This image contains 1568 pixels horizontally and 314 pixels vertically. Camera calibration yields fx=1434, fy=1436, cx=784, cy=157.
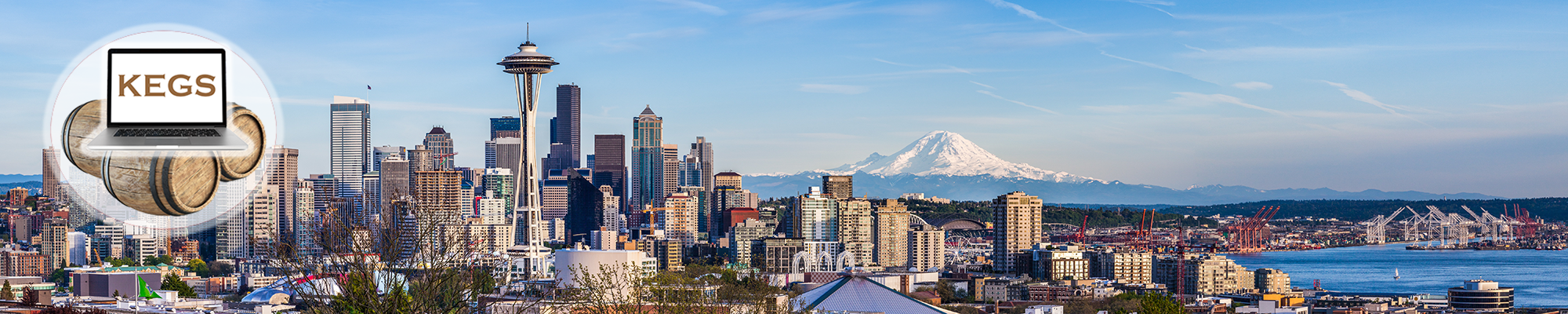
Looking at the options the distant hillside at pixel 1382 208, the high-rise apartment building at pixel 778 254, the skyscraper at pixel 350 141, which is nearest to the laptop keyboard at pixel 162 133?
the high-rise apartment building at pixel 778 254

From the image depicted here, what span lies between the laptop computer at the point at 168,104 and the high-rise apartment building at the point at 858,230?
154ft

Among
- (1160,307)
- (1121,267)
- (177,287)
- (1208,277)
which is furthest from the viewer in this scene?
(1121,267)

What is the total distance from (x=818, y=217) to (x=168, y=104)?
50.6 m

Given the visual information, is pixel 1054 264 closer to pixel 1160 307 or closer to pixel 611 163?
pixel 1160 307

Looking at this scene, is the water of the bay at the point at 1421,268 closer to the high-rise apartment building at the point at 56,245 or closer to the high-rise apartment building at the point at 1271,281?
the high-rise apartment building at the point at 1271,281

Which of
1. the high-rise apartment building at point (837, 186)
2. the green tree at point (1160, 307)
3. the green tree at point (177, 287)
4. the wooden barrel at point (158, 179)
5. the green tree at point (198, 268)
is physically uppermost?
the wooden barrel at point (158, 179)

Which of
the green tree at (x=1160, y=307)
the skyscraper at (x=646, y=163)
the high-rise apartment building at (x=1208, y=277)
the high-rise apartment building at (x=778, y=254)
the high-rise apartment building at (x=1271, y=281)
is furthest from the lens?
the skyscraper at (x=646, y=163)

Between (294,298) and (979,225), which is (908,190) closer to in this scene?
(979,225)

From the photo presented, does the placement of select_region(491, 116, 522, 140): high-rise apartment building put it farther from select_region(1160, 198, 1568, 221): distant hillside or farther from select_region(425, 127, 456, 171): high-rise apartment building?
select_region(1160, 198, 1568, 221): distant hillside

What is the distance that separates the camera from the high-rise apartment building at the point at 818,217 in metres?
51.4

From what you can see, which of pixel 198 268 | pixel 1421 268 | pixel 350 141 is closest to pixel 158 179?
pixel 198 268

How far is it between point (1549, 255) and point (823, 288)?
172ft

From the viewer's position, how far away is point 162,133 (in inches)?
49.9

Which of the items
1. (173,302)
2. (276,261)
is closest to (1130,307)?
(173,302)
